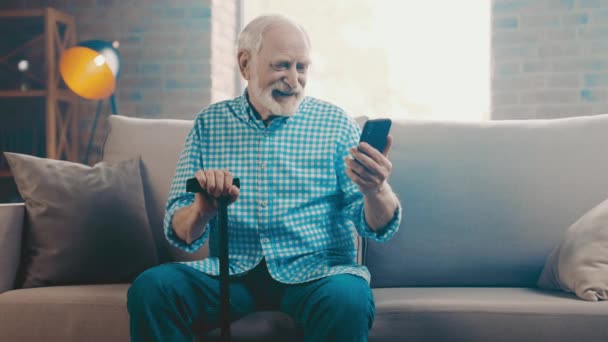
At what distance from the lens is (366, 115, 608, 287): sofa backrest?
6.09 feet

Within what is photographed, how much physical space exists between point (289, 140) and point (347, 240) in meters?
0.30

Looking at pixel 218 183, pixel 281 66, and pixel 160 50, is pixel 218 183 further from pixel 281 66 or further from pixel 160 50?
pixel 160 50

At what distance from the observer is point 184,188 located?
1.65 m

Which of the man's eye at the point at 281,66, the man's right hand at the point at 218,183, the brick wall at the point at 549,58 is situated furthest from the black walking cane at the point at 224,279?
the brick wall at the point at 549,58

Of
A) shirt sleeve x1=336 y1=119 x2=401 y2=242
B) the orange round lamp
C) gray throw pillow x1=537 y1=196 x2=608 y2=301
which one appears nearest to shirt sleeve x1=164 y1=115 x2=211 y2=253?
shirt sleeve x1=336 y1=119 x2=401 y2=242

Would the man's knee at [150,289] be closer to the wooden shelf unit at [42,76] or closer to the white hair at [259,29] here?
the white hair at [259,29]

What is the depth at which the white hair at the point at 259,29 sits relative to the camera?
1729 mm

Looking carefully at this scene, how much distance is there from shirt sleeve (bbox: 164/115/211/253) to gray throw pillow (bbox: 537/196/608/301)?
907 millimetres

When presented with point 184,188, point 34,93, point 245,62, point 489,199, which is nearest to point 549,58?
point 489,199

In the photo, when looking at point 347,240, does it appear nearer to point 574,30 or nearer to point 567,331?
point 567,331

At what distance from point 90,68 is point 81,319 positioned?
1705mm

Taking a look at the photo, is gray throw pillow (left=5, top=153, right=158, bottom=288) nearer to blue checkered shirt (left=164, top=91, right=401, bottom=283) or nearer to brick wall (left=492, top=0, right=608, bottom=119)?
blue checkered shirt (left=164, top=91, right=401, bottom=283)

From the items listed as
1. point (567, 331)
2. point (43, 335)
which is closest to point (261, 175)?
point (43, 335)

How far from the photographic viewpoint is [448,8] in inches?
143
